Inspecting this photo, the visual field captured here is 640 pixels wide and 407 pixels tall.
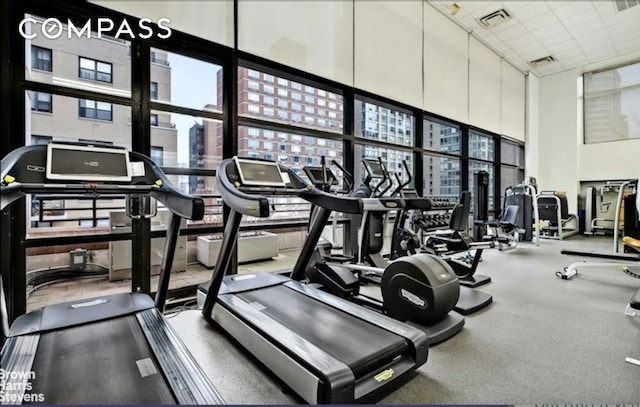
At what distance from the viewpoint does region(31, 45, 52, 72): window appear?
263 cm

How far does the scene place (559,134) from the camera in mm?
7723

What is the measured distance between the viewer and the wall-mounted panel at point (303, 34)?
369 centimetres

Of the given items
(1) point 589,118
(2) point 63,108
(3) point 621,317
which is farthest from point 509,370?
(1) point 589,118

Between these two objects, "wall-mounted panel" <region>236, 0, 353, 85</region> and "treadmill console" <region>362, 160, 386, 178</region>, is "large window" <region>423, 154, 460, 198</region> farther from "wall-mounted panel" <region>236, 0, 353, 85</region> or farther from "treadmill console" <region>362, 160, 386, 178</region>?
"wall-mounted panel" <region>236, 0, 353, 85</region>

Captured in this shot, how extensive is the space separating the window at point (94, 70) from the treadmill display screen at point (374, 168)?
2.96 m

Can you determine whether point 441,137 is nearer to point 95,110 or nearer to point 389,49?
point 389,49

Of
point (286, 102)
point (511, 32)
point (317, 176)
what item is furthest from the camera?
point (511, 32)

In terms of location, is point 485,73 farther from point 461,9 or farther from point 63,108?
point 63,108

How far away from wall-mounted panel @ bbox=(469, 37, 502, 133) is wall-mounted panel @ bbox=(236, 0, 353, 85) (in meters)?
3.92

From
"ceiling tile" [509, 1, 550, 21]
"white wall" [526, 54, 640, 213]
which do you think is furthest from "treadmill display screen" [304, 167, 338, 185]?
"white wall" [526, 54, 640, 213]

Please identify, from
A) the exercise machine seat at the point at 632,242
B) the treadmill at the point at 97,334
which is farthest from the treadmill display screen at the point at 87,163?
the exercise machine seat at the point at 632,242

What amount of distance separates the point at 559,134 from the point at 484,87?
236 cm

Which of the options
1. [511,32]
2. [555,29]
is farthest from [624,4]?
[511,32]

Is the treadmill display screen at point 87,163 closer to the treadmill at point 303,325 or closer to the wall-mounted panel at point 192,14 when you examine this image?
the treadmill at point 303,325
